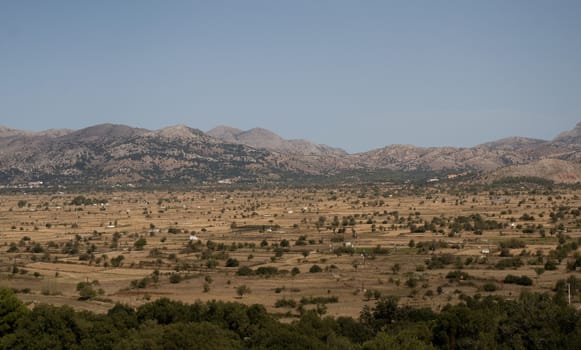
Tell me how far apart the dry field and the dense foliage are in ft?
25.1

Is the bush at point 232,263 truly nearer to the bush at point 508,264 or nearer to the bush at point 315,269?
the bush at point 315,269

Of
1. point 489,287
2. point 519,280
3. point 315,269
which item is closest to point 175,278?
point 315,269

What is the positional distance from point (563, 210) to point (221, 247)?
6515 cm

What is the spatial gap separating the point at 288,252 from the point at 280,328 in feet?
143

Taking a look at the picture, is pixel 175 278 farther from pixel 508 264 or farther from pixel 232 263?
pixel 508 264

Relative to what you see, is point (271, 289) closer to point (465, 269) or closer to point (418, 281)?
point (418, 281)

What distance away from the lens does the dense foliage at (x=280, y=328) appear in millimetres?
32875

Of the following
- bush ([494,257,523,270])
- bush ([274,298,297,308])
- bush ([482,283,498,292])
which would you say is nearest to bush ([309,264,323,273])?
bush ([274,298,297,308])

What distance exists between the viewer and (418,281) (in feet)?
186

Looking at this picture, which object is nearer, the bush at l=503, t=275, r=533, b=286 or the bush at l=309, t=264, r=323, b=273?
the bush at l=503, t=275, r=533, b=286

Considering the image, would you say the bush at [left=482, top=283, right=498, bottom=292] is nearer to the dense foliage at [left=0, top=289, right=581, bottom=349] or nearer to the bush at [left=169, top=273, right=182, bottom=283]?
the dense foliage at [left=0, top=289, right=581, bottom=349]

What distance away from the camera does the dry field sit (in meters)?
53.8

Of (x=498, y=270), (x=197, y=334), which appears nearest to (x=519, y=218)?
(x=498, y=270)

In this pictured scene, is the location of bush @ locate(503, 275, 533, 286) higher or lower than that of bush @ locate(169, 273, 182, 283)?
higher
